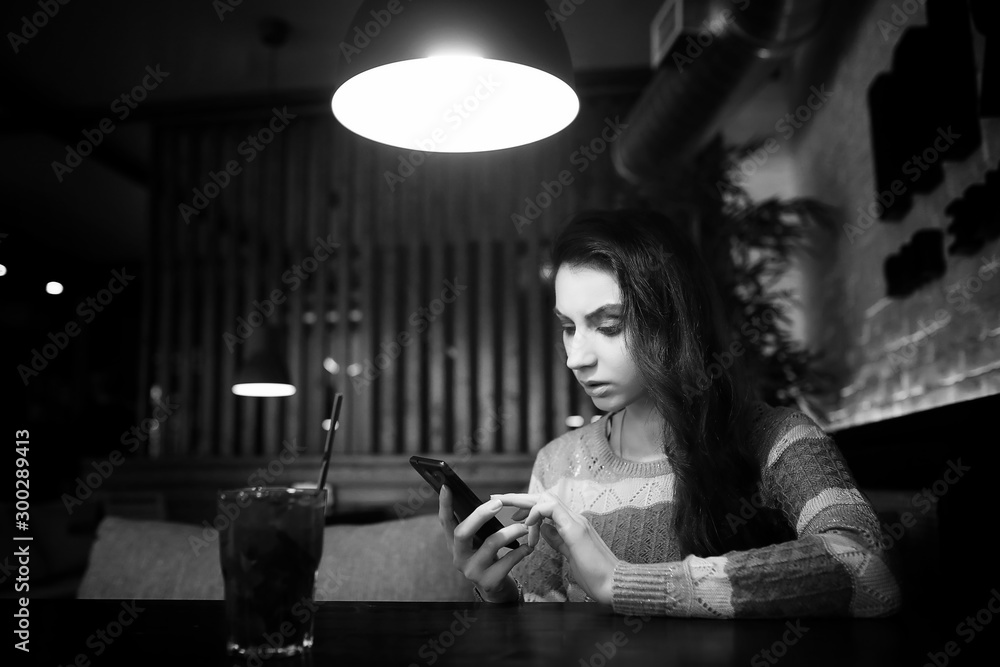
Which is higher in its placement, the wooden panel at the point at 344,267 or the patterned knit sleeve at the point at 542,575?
the wooden panel at the point at 344,267

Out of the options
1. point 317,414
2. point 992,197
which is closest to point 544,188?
point 317,414

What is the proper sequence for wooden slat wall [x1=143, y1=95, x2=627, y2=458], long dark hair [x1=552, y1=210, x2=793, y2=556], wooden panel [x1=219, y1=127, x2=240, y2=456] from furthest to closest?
1. wooden panel [x1=219, y1=127, x2=240, y2=456]
2. wooden slat wall [x1=143, y1=95, x2=627, y2=458]
3. long dark hair [x1=552, y1=210, x2=793, y2=556]

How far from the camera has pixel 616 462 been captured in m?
1.70

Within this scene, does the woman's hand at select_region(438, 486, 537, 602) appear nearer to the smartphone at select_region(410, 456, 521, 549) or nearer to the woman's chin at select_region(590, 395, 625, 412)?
the smartphone at select_region(410, 456, 521, 549)

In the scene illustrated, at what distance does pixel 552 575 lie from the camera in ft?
5.46

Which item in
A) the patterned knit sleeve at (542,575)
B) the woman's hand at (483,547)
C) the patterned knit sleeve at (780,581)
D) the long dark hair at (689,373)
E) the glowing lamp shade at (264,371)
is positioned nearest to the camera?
the patterned knit sleeve at (780,581)

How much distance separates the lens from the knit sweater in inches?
41.0

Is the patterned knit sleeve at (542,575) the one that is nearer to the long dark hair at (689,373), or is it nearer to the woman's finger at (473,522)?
the long dark hair at (689,373)

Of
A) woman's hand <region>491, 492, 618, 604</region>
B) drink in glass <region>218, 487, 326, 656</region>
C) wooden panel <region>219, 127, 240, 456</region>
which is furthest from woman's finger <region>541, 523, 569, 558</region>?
wooden panel <region>219, 127, 240, 456</region>

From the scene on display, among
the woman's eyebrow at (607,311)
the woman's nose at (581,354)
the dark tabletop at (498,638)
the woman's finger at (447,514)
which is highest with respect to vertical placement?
the woman's eyebrow at (607,311)

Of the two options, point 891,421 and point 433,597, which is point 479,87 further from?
point 891,421

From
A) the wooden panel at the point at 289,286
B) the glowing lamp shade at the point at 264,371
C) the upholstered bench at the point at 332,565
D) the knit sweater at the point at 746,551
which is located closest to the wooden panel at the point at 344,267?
the wooden panel at the point at 289,286

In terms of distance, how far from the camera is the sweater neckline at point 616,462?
164 cm

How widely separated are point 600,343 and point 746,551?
0.51 m
